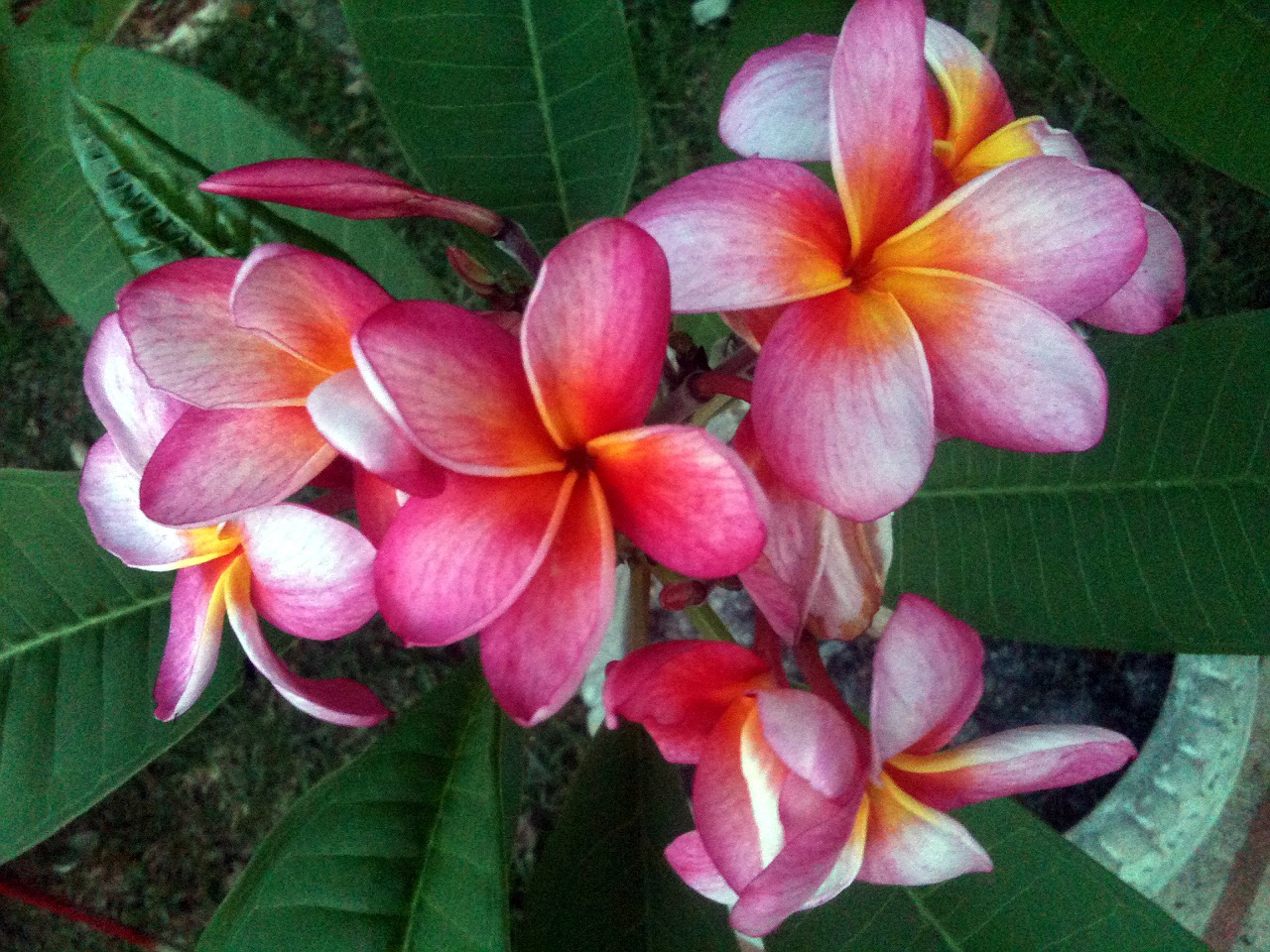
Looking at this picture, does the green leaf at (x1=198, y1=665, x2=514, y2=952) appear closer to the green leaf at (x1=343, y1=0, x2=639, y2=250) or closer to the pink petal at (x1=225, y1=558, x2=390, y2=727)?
the pink petal at (x1=225, y1=558, x2=390, y2=727)

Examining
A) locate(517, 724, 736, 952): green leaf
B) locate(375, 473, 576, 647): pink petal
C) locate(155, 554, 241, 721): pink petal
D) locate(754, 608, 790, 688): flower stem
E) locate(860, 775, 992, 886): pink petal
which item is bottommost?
locate(517, 724, 736, 952): green leaf

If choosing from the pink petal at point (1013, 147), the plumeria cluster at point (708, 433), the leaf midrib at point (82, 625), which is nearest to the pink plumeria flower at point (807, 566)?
the plumeria cluster at point (708, 433)

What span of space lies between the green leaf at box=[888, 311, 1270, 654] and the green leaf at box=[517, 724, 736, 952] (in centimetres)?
31

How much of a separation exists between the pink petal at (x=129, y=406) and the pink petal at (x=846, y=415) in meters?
0.27

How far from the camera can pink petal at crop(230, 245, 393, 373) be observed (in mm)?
343

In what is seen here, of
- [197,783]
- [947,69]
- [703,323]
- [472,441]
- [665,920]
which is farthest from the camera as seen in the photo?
[197,783]

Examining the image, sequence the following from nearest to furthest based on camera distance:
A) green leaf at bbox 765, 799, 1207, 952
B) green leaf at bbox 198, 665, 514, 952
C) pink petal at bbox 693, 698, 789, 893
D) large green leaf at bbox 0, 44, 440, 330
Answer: pink petal at bbox 693, 698, 789, 893 < green leaf at bbox 198, 665, 514, 952 < green leaf at bbox 765, 799, 1207, 952 < large green leaf at bbox 0, 44, 440, 330

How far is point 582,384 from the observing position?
342 mm

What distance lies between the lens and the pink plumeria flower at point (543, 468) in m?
0.32

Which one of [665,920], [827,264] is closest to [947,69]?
[827,264]

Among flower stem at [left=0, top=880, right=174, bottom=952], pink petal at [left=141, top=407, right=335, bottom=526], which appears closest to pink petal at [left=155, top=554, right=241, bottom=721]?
pink petal at [left=141, top=407, right=335, bottom=526]

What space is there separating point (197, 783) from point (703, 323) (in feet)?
4.03

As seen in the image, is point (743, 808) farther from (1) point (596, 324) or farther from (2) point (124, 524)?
(2) point (124, 524)

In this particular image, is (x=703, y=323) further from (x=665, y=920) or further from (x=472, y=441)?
A: (x=472, y=441)
